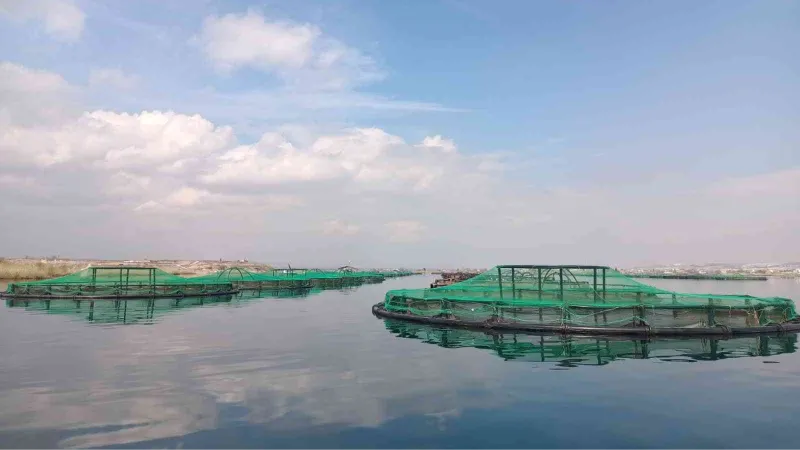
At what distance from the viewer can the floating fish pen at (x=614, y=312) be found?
31.9m

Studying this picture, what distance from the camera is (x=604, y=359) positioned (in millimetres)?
24609

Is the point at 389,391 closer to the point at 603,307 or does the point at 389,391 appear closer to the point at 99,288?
the point at 603,307

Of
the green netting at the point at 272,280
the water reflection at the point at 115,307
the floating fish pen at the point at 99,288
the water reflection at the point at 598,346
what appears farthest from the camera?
the green netting at the point at 272,280

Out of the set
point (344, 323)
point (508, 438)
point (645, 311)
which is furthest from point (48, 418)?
point (645, 311)

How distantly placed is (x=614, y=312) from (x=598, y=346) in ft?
18.7

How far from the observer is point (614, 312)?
33.0 meters

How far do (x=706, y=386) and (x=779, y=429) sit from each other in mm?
5050

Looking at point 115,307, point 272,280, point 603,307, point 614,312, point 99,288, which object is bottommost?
point 115,307

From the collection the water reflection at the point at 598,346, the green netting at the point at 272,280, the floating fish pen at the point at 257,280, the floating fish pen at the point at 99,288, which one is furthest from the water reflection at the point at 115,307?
the water reflection at the point at 598,346

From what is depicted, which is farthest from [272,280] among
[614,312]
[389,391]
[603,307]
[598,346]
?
[389,391]

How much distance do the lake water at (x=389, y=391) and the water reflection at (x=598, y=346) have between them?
15cm

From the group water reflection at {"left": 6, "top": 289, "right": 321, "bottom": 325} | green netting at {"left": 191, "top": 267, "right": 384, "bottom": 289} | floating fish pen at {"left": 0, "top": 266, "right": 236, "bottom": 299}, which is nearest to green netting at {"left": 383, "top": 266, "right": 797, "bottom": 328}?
water reflection at {"left": 6, "top": 289, "right": 321, "bottom": 325}

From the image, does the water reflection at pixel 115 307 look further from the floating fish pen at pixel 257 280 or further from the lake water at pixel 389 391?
the floating fish pen at pixel 257 280

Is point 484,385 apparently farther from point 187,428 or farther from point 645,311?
point 645,311
